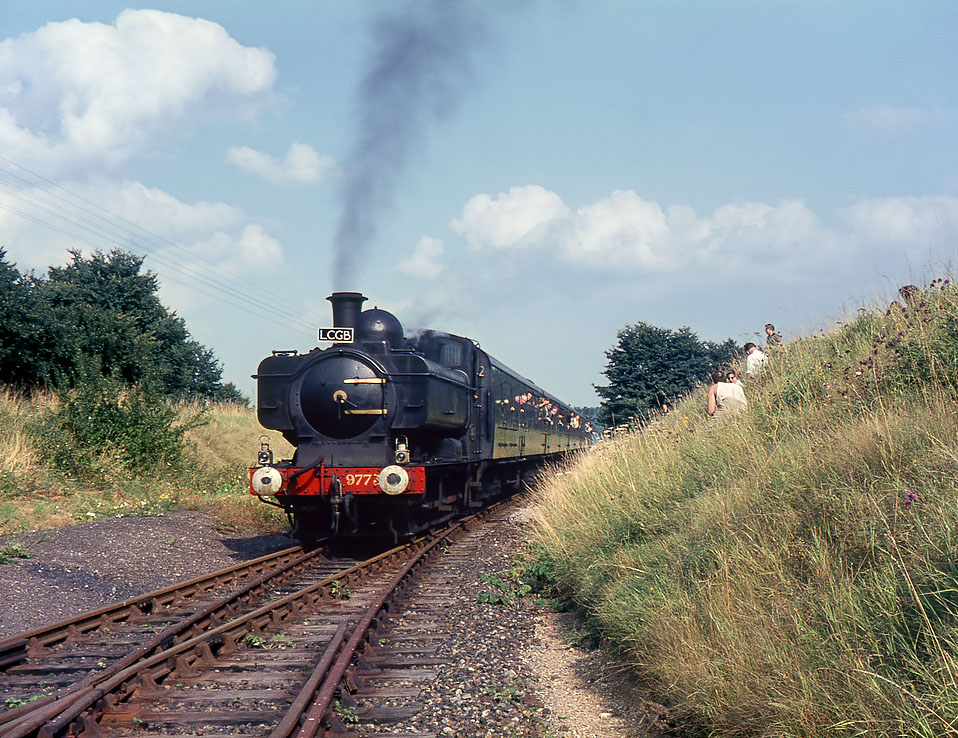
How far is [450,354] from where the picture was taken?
1505 cm

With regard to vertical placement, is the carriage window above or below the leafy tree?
below

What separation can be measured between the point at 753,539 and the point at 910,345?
2.61 meters

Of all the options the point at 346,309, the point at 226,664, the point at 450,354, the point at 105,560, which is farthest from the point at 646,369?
the point at 226,664

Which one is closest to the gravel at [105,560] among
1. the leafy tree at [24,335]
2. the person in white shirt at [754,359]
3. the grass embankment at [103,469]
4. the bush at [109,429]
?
the grass embankment at [103,469]

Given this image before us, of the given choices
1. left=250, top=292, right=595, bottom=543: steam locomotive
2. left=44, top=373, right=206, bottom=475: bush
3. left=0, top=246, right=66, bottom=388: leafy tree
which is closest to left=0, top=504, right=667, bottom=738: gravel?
left=250, top=292, right=595, bottom=543: steam locomotive

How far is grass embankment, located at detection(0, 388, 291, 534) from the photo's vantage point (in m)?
14.3

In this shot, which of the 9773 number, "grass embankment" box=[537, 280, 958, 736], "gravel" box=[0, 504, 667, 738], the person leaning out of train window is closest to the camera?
"grass embankment" box=[537, 280, 958, 736]

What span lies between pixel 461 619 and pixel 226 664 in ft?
7.65

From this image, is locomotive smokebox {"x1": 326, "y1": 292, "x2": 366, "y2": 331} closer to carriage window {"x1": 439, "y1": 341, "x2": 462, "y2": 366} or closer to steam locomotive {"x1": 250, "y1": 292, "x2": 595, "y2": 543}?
steam locomotive {"x1": 250, "y1": 292, "x2": 595, "y2": 543}

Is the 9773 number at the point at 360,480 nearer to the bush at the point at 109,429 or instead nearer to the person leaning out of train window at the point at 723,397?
the person leaning out of train window at the point at 723,397

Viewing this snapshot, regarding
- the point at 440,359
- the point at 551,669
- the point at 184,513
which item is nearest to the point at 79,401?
the point at 184,513

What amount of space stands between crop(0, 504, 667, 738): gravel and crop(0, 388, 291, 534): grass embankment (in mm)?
1057

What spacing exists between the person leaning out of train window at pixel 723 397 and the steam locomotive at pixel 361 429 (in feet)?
12.3

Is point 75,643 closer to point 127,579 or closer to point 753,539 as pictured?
point 127,579
